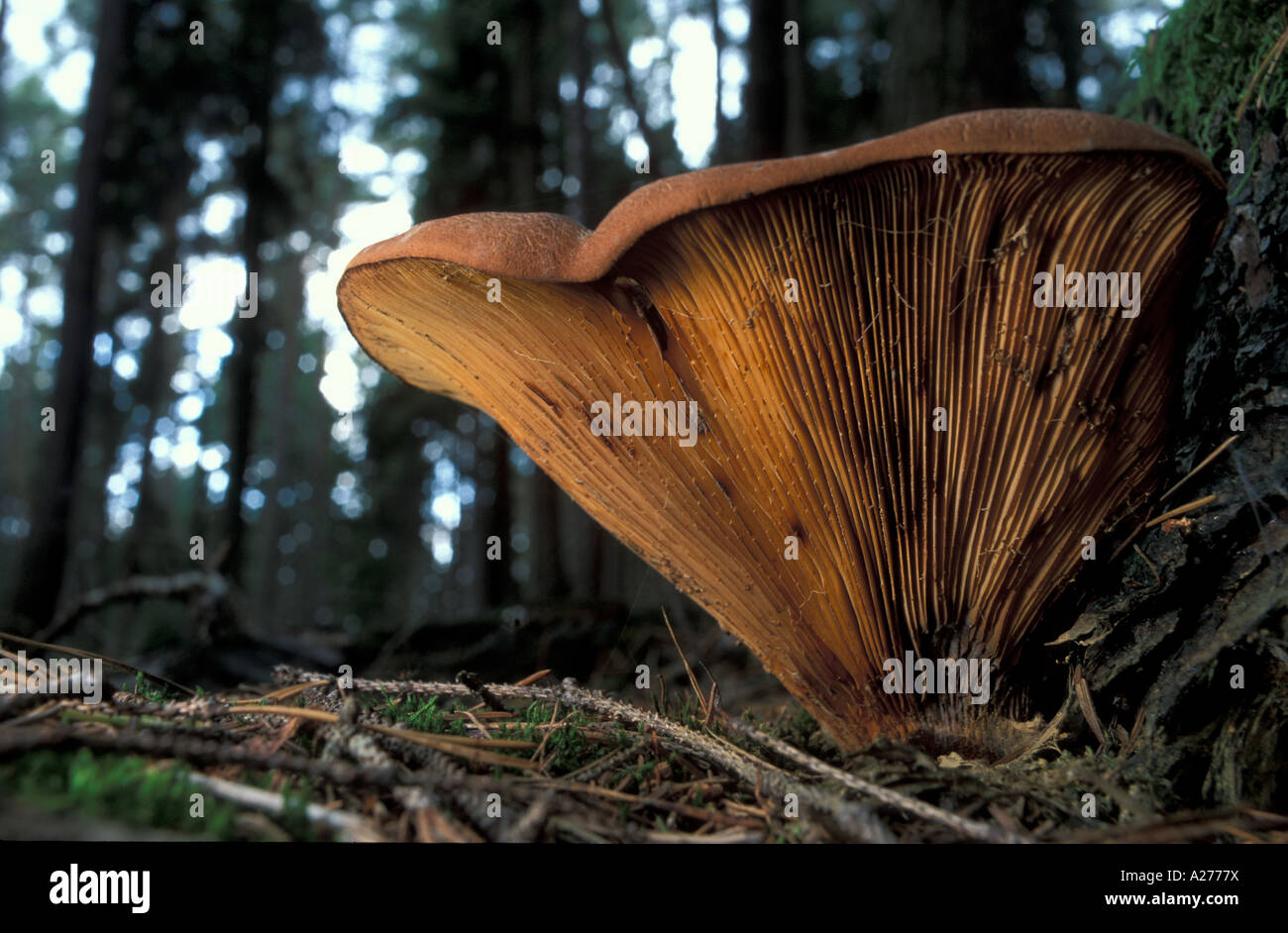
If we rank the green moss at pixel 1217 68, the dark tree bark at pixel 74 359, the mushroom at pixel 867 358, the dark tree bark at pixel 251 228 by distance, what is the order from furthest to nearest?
the dark tree bark at pixel 251 228 → the dark tree bark at pixel 74 359 → the green moss at pixel 1217 68 → the mushroom at pixel 867 358

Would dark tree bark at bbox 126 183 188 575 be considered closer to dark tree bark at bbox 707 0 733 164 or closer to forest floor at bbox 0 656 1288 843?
dark tree bark at bbox 707 0 733 164

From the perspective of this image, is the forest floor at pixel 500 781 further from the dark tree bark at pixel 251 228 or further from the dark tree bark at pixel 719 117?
the dark tree bark at pixel 251 228

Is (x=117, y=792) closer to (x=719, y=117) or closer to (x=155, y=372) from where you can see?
(x=719, y=117)

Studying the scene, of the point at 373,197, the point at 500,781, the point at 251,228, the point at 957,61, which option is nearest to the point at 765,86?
the point at 957,61

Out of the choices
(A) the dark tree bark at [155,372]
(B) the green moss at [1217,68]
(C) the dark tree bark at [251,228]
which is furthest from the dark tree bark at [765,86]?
(A) the dark tree bark at [155,372]

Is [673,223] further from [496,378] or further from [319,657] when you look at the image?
[319,657]

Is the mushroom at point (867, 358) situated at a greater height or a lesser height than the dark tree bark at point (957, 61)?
lesser

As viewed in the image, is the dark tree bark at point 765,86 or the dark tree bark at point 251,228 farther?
the dark tree bark at point 251,228
